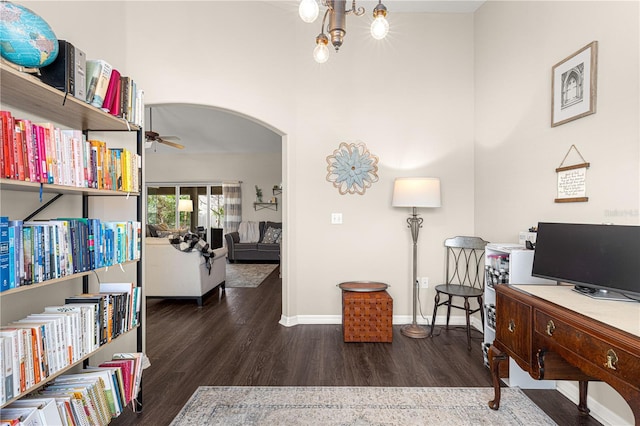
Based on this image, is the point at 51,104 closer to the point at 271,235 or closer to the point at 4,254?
the point at 4,254

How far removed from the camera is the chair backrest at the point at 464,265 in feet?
11.0

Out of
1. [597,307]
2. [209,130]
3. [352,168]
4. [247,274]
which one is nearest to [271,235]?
[247,274]

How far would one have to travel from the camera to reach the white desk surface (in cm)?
125

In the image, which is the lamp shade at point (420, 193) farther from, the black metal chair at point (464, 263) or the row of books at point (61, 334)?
the row of books at point (61, 334)

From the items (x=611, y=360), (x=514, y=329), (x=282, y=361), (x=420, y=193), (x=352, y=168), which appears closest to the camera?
(x=611, y=360)

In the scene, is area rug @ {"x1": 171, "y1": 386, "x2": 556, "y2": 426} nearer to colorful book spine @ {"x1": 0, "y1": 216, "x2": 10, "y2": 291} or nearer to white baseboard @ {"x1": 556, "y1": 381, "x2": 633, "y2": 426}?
white baseboard @ {"x1": 556, "y1": 381, "x2": 633, "y2": 426}

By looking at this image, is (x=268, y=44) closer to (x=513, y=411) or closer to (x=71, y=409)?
(x=71, y=409)

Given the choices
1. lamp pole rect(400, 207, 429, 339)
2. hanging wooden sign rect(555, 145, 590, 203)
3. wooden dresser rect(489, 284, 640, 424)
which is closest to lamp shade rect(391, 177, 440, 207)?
lamp pole rect(400, 207, 429, 339)

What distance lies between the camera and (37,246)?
4.44ft

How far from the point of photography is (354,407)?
200cm

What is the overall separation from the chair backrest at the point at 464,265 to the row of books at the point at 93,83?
3.01 metres

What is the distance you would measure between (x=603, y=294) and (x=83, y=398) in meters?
2.67

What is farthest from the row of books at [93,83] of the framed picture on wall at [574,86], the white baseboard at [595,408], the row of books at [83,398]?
the white baseboard at [595,408]

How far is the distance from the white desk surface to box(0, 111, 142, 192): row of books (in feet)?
7.82
